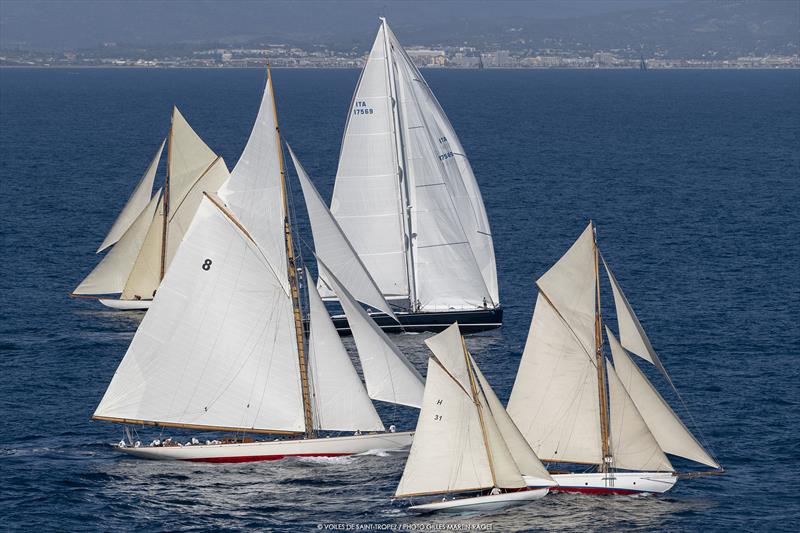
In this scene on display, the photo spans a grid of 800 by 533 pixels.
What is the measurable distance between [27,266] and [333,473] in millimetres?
50842

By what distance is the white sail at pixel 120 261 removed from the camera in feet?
283

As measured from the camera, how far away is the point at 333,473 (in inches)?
2203

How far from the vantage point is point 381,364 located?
5688 centimetres

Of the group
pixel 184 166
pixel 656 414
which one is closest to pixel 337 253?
pixel 656 414

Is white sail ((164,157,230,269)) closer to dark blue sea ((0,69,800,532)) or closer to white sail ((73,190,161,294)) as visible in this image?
white sail ((73,190,161,294))

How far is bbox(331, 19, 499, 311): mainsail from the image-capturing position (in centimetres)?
7694

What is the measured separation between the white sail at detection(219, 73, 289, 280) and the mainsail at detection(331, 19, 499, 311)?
19387mm

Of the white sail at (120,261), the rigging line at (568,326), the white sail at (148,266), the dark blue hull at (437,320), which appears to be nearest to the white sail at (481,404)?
the rigging line at (568,326)

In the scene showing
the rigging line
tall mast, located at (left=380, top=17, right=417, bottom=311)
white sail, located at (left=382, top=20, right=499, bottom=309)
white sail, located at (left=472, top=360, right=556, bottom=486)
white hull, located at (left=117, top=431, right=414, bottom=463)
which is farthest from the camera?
white sail, located at (left=382, top=20, right=499, bottom=309)

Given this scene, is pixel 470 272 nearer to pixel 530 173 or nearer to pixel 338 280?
pixel 338 280

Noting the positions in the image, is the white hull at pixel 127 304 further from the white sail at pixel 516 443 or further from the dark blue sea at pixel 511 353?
the white sail at pixel 516 443

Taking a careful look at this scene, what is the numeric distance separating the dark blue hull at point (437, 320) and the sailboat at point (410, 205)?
6 centimetres

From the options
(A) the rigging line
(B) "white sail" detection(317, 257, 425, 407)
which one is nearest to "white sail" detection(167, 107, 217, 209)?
(B) "white sail" detection(317, 257, 425, 407)

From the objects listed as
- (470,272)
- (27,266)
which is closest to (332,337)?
(470,272)
